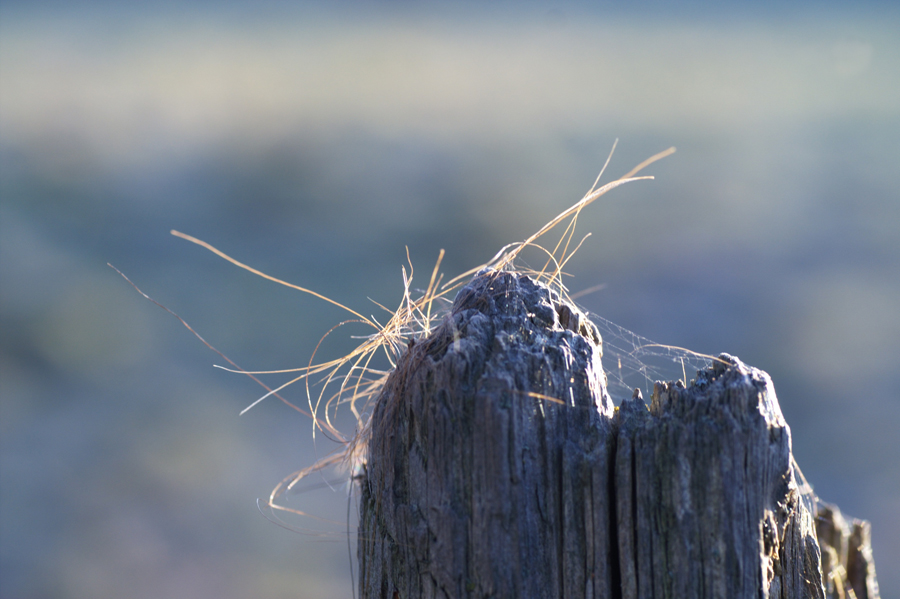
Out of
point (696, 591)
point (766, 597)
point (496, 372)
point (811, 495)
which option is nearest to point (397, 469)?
point (496, 372)

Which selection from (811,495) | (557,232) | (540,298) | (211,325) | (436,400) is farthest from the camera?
(557,232)

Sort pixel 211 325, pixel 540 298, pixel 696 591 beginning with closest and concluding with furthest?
1. pixel 696 591
2. pixel 540 298
3. pixel 211 325

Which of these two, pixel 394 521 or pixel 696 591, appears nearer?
pixel 696 591

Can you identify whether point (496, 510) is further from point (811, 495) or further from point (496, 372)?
point (811, 495)

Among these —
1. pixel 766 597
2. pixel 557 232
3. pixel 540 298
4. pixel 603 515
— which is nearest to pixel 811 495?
pixel 766 597

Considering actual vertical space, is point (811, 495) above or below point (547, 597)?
above

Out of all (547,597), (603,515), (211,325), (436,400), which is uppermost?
(211,325)
